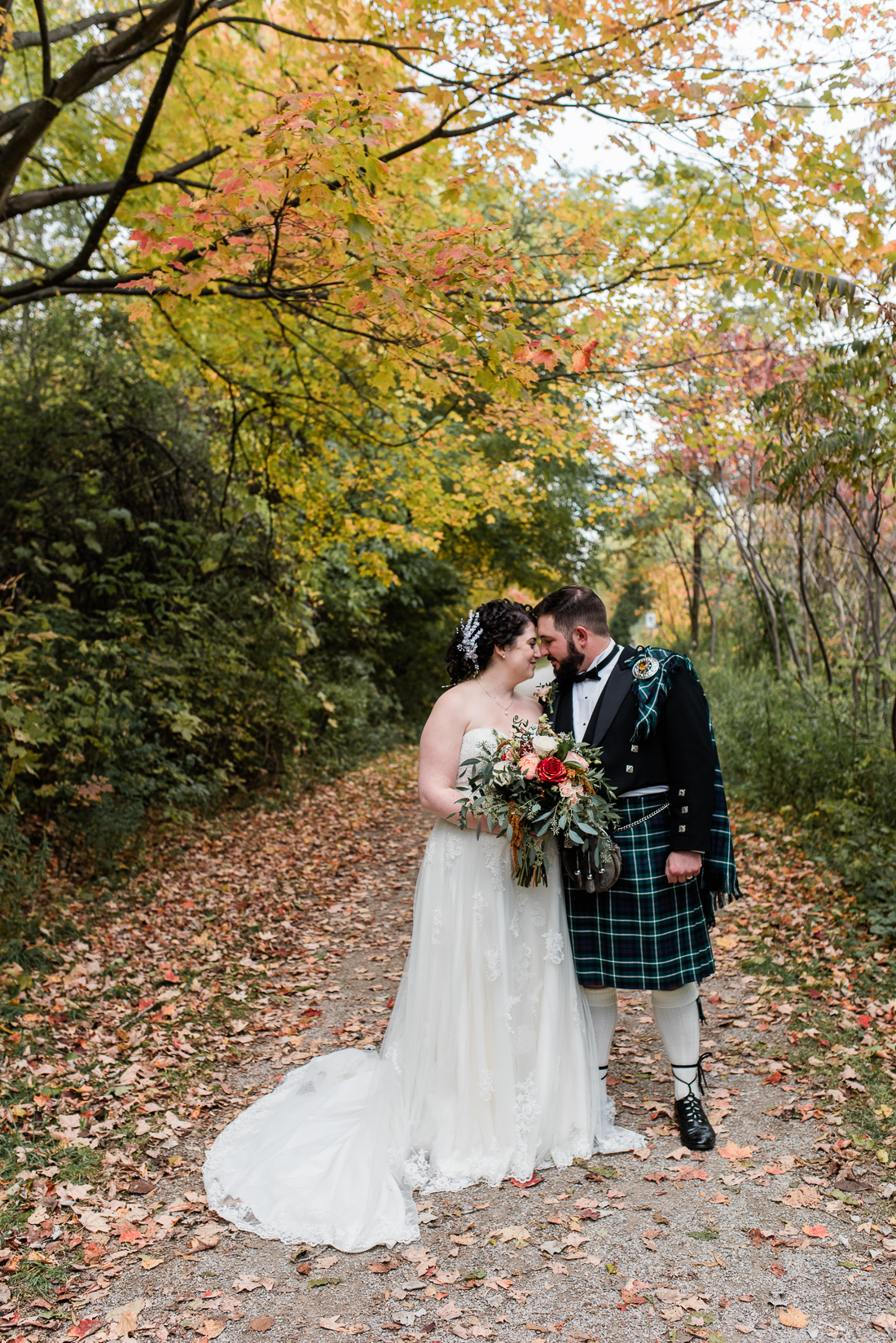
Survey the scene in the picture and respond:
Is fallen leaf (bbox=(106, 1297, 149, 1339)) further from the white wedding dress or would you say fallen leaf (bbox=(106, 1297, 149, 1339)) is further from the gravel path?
the white wedding dress

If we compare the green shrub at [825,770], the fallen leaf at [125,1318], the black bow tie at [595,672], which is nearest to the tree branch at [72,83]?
the black bow tie at [595,672]

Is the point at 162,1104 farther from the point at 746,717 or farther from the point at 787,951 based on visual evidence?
the point at 746,717

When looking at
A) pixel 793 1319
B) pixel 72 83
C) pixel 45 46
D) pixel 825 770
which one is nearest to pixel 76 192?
pixel 72 83

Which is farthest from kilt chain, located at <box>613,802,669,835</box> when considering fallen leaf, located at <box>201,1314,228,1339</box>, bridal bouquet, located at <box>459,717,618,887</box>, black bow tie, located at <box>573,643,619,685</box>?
fallen leaf, located at <box>201,1314,228,1339</box>

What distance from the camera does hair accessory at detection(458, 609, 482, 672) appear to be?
12.7ft

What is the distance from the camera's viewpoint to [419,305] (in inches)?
173

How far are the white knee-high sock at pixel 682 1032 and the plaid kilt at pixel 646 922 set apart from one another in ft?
0.44

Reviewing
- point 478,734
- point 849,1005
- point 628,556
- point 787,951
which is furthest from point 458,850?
point 628,556

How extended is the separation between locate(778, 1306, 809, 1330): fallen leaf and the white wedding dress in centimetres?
100

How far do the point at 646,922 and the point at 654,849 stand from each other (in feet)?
0.93

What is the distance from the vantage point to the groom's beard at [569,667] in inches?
150

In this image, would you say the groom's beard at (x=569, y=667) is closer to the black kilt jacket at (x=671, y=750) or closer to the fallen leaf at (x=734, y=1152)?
the black kilt jacket at (x=671, y=750)

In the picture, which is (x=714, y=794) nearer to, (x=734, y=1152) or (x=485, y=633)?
(x=485, y=633)

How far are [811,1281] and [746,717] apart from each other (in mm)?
7709
